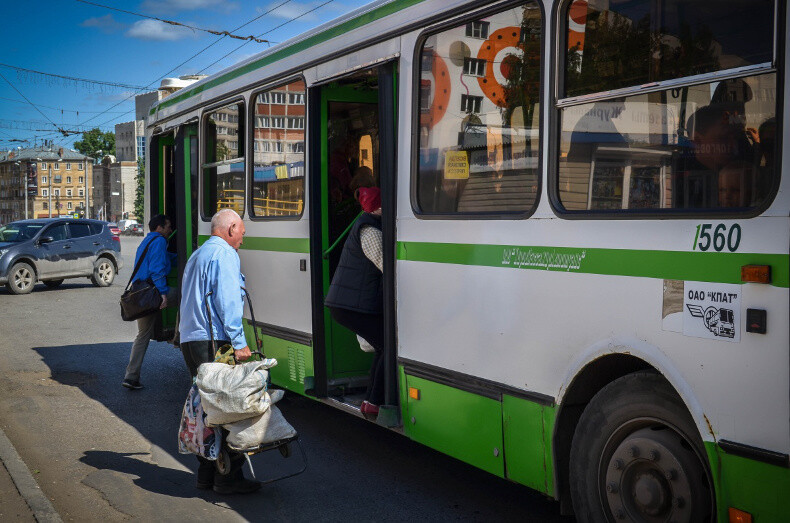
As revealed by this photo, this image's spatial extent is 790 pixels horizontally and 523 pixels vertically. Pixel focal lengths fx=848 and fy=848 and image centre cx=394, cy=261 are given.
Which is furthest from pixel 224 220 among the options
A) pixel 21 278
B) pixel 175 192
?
pixel 21 278

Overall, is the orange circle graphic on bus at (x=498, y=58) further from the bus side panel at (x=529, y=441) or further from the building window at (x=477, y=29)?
the bus side panel at (x=529, y=441)

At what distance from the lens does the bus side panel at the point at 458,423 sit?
15.0 ft

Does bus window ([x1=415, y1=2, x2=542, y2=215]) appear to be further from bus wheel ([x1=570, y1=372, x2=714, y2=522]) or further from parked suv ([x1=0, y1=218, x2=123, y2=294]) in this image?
parked suv ([x1=0, y1=218, x2=123, y2=294])

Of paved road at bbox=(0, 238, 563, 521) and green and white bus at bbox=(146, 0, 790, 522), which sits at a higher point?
green and white bus at bbox=(146, 0, 790, 522)

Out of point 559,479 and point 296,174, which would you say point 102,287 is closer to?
point 296,174

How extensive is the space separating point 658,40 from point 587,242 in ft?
3.06

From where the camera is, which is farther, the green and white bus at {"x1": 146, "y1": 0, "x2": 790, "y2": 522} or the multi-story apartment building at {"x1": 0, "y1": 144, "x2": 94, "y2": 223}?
the multi-story apartment building at {"x1": 0, "y1": 144, "x2": 94, "y2": 223}

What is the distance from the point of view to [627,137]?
148 inches

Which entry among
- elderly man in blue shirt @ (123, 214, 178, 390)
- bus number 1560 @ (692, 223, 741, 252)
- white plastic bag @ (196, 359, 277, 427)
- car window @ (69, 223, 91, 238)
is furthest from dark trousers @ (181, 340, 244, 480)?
car window @ (69, 223, 91, 238)

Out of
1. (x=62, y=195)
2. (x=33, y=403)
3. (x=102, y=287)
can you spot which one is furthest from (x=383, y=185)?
(x=62, y=195)

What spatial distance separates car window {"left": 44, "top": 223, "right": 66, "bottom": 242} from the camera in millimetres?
20922

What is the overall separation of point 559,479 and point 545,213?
4.33 ft

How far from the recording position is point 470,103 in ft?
15.7

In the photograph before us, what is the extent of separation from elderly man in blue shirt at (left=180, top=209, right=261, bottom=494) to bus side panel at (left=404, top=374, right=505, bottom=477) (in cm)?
120
